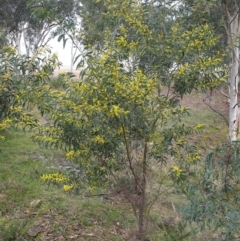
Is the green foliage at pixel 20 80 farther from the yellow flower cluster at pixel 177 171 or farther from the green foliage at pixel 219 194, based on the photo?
the green foliage at pixel 219 194

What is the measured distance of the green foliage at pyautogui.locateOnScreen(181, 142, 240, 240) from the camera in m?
2.87

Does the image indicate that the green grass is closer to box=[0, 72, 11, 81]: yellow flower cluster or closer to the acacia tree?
the acacia tree

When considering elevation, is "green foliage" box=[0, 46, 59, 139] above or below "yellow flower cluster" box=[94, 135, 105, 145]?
above

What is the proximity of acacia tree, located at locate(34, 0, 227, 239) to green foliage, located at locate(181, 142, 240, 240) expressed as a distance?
0.54 m

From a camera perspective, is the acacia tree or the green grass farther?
the green grass

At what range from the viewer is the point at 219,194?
305cm

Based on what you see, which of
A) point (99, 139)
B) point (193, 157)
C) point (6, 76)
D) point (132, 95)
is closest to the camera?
point (6, 76)

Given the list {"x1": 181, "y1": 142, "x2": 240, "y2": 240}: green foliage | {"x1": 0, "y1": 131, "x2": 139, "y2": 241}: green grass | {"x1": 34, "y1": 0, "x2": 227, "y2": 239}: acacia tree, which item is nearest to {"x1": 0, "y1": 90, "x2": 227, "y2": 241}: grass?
{"x1": 0, "y1": 131, "x2": 139, "y2": 241}: green grass

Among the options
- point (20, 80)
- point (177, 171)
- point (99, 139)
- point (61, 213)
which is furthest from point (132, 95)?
point (61, 213)

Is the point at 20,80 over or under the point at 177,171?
over

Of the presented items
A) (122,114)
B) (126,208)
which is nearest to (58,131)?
(122,114)

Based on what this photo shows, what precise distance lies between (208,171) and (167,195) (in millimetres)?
3034

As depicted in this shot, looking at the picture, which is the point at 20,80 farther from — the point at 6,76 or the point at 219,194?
the point at 219,194

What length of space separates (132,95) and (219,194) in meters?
1.08
